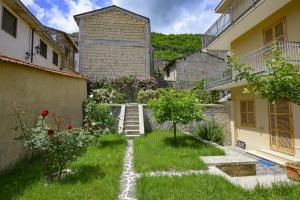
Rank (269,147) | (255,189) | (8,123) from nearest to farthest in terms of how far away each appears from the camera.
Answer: (255,189) < (8,123) < (269,147)

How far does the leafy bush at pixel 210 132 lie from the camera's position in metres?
12.4

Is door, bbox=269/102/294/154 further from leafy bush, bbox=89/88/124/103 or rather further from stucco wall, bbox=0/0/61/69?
stucco wall, bbox=0/0/61/69

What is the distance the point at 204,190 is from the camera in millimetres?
4664

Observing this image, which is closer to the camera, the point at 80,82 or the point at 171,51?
the point at 80,82

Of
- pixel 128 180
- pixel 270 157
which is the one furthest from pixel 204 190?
pixel 270 157

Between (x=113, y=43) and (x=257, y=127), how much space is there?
44.1 ft

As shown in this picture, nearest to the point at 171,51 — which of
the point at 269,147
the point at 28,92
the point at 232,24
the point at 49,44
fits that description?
the point at 49,44

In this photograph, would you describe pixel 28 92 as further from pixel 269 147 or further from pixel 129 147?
pixel 269 147

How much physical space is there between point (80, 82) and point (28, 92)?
608 centimetres

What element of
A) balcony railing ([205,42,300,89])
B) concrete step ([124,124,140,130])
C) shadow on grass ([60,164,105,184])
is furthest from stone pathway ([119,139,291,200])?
concrete step ([124,124,140,130])

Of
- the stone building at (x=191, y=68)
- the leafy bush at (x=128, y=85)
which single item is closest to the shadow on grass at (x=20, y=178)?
the leafy bush at (x=128, y=85)

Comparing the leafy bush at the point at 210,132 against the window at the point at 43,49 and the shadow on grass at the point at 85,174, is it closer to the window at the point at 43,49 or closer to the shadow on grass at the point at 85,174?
the shadow on grass at the point at 85,174

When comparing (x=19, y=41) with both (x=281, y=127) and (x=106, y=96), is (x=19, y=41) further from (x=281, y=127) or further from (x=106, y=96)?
(x=281, y=127)

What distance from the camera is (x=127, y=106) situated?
1508 cm
